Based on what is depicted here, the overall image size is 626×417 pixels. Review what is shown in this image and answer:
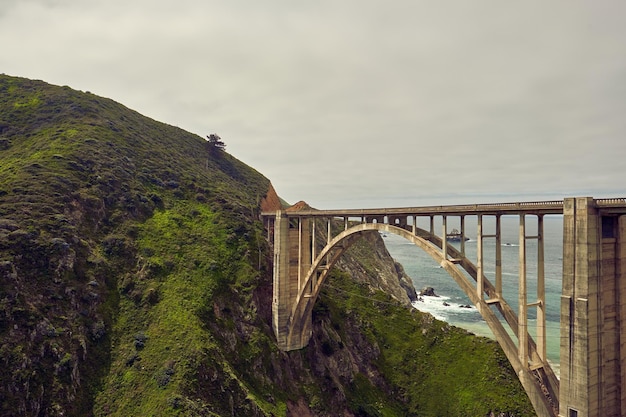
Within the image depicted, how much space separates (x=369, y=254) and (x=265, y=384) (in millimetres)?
64303

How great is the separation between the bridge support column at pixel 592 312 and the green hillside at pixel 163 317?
70.1 ft

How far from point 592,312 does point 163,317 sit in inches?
1458

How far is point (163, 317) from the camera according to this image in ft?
124

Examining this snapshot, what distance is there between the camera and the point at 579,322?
18.5 metres

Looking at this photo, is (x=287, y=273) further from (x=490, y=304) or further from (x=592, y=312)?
(x=592, y=312)

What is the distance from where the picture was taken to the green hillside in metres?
30.8

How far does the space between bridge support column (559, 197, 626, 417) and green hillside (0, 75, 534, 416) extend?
2135cm

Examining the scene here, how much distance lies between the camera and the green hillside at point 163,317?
101 feet

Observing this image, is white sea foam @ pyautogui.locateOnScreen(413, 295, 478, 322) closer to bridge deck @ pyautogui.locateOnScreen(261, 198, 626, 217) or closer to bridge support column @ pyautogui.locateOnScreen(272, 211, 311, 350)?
→ bridge support column @ pyautogui.locateOnScreen(272, 211, 311, 350)

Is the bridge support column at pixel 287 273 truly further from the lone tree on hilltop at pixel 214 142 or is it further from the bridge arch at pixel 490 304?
the lone tree on hilltop at pixel 214 142

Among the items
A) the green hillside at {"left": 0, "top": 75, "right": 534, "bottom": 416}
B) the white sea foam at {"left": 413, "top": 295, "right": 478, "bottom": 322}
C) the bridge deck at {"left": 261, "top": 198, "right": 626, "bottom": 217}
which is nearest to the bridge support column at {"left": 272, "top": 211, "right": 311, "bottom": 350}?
the green hillside at {"left": 0, "top": 75, "right": 534, "bottom": 416}

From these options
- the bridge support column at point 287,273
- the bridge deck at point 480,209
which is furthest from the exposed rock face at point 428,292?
the bridge deck at point 480,209

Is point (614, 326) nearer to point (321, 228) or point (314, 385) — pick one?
point (314, 385)

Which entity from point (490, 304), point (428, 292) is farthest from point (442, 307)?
point (490, 304)
